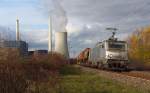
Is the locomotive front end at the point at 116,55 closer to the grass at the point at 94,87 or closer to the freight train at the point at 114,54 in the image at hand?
the freight train at the point at 114,54

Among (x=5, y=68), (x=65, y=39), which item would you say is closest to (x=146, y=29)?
(x=65, y=39)

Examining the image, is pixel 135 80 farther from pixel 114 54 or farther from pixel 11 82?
pixel 114 54

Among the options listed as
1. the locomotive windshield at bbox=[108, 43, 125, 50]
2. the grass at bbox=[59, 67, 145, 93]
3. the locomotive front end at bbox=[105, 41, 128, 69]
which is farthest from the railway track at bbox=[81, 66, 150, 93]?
the locomotive windshield at bbox=[108, 43, 125, 50]

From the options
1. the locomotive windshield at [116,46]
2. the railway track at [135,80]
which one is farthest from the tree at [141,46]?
the railway track at [135,80]

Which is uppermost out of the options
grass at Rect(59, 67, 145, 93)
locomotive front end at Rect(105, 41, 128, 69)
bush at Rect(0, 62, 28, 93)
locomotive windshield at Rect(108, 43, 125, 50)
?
locomotive windshield at Rect(108, 43, 125, 50)

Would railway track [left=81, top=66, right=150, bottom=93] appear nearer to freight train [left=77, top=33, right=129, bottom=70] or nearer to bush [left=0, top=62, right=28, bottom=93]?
bush [left=0, top=62, right=28, bottom=93]

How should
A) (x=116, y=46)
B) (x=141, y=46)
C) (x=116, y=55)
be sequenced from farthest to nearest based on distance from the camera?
(x=141, y=46) → (x=116, y=46) → (x=116, y=55)

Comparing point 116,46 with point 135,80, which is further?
point 116,46

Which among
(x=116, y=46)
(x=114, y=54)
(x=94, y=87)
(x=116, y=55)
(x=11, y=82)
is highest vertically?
(x=116, y=46)

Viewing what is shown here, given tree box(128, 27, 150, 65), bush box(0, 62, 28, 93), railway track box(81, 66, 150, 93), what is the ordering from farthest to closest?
1. tree box(128, 27, 150, 65)
2. railway track box(81, 66, 150, 93)
3. bush box(0, 62, 28, 93)

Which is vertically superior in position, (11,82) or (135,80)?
(11,82)

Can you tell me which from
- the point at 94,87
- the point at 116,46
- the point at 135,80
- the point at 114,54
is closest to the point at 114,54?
the point at 114,54

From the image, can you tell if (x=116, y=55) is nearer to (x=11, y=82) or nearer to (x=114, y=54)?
(x=114, y=54)

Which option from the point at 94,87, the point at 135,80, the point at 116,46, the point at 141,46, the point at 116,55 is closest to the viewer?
the point at 94,87
